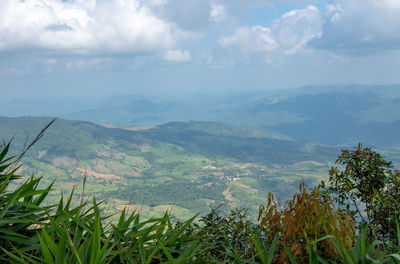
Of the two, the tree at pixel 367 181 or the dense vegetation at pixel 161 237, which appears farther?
the tree at pixel 367 181

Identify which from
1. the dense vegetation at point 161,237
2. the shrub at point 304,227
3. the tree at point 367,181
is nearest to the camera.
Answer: the dense vegetation at point 161,237

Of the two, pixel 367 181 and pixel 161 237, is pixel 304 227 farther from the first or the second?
pixel 367 181

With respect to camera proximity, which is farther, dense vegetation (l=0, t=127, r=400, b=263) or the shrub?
the shrub

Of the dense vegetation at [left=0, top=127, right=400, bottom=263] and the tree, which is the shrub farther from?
the tree

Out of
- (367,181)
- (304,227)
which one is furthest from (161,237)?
(367,181)

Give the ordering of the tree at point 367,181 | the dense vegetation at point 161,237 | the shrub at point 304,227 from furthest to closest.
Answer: the tree at point 367,181, the shrub at point 304,227, the dense vegetation at point 161,237

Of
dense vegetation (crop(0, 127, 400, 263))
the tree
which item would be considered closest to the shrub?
dense vegetation (crop(0, 127, 400, 263))

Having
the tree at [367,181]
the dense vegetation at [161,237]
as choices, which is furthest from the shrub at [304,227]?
the tree at [367,181]

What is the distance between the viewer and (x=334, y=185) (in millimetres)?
7113

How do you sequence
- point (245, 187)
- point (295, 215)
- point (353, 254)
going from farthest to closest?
point (245, 187) → point (295, 215) → point (353, 254)

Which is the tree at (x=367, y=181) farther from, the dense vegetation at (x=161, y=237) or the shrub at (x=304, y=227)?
the shrub at (x=304, y=227)

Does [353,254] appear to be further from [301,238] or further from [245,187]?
[245,187]

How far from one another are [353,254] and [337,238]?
15cm

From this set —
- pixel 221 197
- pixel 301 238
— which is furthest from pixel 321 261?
pixel 221 197
